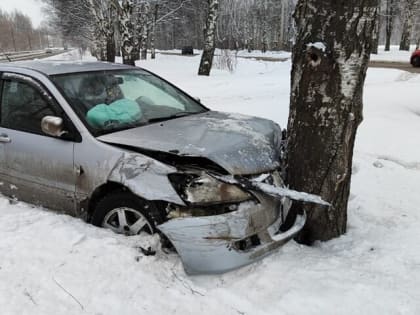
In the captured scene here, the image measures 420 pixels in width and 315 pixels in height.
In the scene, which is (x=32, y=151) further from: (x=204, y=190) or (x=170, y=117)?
(x=204, y=190)

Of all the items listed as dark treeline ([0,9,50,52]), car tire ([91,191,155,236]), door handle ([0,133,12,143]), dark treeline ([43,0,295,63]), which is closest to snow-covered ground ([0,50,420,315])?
car tire ([91,191,155,236])

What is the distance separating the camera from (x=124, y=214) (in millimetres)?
3070

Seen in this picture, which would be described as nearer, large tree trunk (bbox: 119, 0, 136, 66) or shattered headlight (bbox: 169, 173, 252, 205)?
shattered headlight (bbox: 169, 173, 252, 205)

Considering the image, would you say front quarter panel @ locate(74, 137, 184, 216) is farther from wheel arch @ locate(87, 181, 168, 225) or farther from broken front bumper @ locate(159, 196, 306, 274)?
broken front bumper @ locate(159, 196, 306, 274)

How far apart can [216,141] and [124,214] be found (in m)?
0.88

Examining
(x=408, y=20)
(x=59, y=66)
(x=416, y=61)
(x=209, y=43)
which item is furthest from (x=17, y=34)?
(x=59, y=66)

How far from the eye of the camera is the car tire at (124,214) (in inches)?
116

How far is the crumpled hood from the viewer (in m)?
2.94

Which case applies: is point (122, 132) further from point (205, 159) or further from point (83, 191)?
point (205, 159)

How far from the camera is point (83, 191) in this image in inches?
128

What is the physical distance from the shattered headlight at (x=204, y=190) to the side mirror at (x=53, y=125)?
1.06 m

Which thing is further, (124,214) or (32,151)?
(32,151)

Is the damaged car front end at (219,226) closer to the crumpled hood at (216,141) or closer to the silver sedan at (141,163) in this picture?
the silver sedan at (141,163)

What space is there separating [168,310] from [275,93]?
9.22 meters
